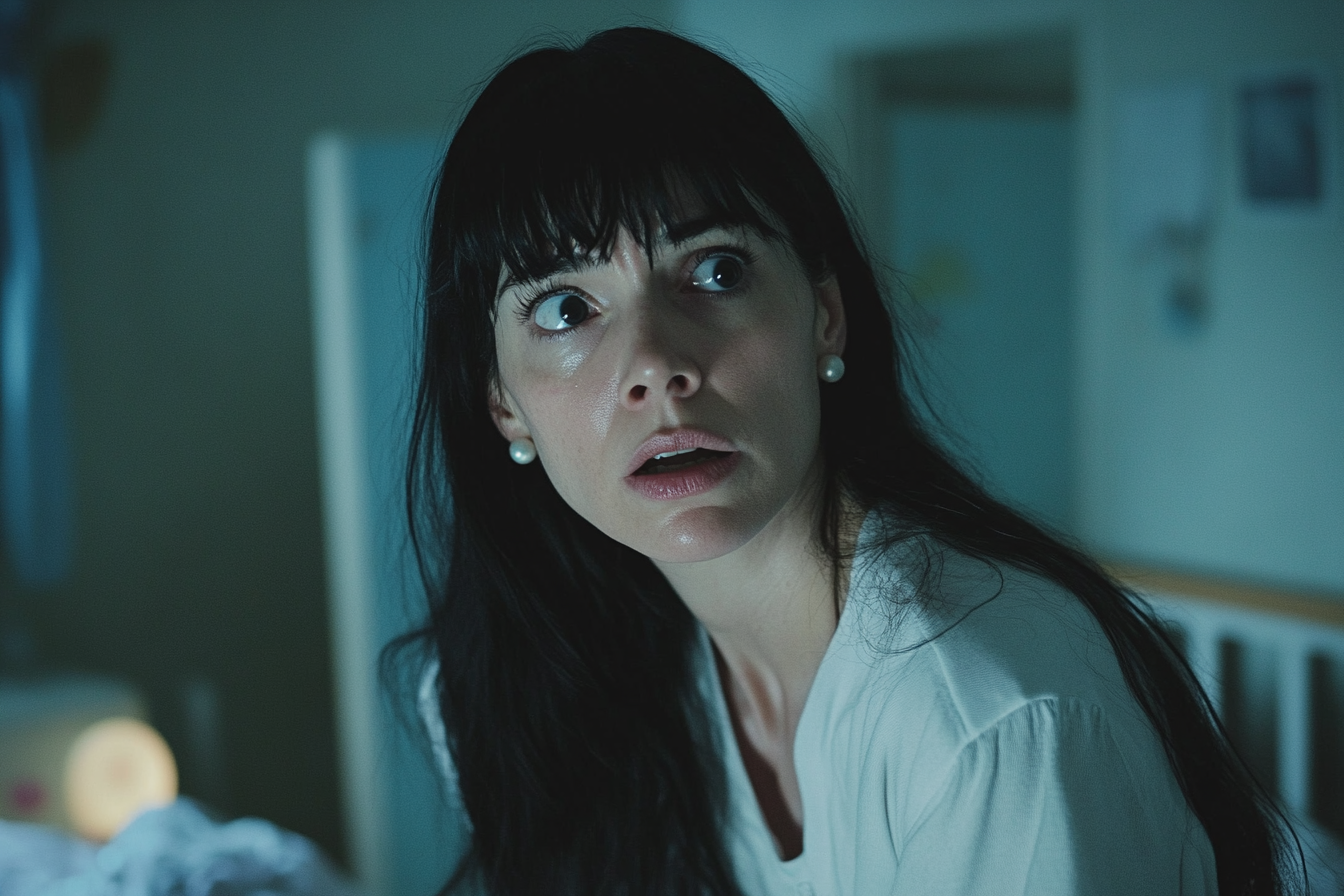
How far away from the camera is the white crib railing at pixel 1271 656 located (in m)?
1.92

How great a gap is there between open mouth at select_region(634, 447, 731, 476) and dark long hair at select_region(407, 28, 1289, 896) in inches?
6.2

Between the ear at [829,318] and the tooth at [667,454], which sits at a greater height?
the ear at [829,318]

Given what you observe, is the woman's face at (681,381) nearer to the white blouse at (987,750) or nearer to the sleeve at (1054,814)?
the white blouse at (987,750)

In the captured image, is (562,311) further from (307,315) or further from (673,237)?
(307,315)

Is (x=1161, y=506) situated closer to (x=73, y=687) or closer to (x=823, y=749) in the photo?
(x=823, y=749)

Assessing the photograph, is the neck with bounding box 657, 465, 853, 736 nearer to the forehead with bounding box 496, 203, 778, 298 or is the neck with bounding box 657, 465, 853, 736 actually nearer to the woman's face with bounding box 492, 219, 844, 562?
the woman's face with bounding box 492, 219, 844, 562

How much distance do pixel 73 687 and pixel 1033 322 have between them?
235cm

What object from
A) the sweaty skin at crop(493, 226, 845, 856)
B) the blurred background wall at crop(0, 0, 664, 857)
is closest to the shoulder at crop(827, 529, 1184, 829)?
the sweaty skin at crop(493, 226, 845, 856)

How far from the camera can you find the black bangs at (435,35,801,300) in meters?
0.89

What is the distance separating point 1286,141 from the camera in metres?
2.06

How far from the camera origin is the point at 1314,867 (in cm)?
138

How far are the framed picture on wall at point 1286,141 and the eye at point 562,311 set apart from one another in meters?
1.61

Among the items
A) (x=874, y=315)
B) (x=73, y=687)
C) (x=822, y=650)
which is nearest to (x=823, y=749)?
(x=822, y=650)

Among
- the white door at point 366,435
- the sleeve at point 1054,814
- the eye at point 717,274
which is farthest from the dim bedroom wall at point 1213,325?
the sleeve at point 1054,814
